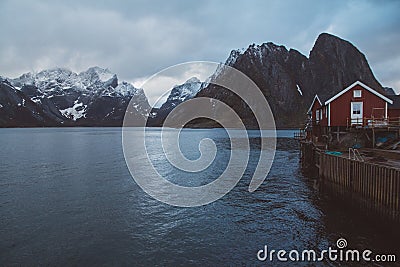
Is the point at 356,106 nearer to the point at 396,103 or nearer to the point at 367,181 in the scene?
the point at 396,103

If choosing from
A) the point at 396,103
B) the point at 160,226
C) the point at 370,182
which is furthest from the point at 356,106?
the point at 160,226

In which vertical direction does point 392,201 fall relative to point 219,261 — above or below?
above

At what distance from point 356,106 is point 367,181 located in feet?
66.2

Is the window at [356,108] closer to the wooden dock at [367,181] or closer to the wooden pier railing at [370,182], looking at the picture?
the wooden dock at [367,181]

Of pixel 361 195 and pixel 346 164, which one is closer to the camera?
pixel 361 195

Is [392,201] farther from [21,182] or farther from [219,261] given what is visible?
[21,182]

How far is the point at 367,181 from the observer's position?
68.0 feet

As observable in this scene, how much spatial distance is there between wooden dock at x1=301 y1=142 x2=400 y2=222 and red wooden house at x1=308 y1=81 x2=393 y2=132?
11.1m

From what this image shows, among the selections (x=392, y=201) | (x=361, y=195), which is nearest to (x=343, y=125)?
(x=361, y=195)

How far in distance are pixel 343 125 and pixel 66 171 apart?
122ft

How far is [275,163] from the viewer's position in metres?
44.4

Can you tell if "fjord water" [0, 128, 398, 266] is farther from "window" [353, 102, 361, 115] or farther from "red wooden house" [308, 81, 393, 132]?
"window" [353, 102, 361, 115]

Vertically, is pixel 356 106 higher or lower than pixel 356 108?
higher


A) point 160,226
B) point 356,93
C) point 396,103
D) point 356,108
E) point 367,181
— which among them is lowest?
point 160,226
